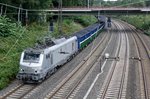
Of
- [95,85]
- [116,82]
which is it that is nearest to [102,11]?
[116,82]

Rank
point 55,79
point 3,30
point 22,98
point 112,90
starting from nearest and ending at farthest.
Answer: point 22,98 → point 112,90 → point 55,79 → point 3,30

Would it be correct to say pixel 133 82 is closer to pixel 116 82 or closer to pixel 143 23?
pixel 116 82

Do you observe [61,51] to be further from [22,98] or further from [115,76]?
[22,98]

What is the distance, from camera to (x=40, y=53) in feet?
99.5

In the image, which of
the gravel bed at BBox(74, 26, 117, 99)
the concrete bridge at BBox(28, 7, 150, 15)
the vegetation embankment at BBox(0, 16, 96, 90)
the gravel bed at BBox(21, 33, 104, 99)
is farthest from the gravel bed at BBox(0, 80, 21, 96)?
the concrete bridge at BBox(28, 7, 150, 15)

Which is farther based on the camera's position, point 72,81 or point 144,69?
point 144,69

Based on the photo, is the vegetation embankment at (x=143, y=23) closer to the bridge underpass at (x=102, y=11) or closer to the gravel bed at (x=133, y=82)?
the bridge underpass at (x=102, y=11)

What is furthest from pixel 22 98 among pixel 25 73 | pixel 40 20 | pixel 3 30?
pixel 40 20

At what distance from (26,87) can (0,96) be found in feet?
11.0

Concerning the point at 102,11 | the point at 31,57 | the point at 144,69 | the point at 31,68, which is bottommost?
the point at 144,69

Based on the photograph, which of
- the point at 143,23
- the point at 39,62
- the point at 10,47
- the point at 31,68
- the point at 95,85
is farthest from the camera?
the point at 143,23

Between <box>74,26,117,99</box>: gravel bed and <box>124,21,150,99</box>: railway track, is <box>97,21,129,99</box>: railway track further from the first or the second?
<box>124,21,150,99</box>: railway track

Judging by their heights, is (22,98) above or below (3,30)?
below

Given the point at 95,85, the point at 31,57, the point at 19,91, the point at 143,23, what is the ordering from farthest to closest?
the point at 143,23, the point at 31,57, the point at 95,85, the point at 19,91
